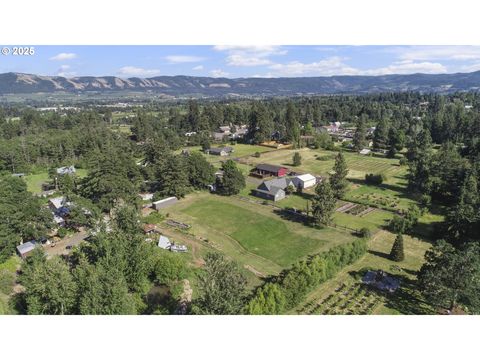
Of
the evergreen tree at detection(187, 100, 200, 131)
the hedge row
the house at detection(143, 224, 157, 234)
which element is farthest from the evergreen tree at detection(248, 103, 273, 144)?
the hedge row

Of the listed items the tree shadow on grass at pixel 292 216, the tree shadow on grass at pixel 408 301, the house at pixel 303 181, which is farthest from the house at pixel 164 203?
the tree shadow on grass at pixel 408 301

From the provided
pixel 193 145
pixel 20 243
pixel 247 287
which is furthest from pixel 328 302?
pixel 193 145

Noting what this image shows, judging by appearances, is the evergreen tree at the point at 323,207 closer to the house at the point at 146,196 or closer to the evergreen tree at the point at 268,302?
the evergreen tree at the point at 268,302

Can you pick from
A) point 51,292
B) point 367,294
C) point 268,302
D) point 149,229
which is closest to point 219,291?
point 268,302

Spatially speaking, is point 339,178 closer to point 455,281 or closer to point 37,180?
point 455,281

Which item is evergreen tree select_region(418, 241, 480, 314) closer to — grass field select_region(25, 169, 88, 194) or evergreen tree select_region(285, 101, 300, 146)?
grass field select_region(25, 169, 88, 194)

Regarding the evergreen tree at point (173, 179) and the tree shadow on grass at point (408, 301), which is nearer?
the tree shadow on grass at point (408, 301)

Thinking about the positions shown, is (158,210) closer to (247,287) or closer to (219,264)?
(247,287)
